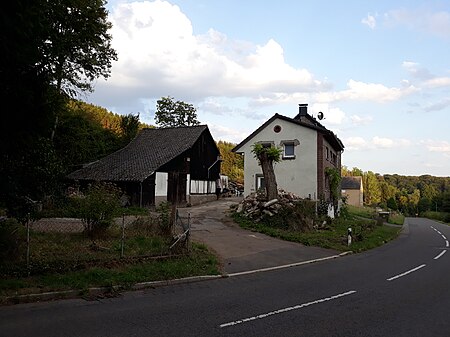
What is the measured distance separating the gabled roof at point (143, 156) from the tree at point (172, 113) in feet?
67.2

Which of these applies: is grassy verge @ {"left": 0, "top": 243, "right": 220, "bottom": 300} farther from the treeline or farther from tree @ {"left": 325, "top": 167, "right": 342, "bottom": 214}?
the treeline

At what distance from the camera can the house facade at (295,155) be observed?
31.0 m

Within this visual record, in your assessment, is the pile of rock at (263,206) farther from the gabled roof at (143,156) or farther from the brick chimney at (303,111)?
the brick chimney at (303,111)

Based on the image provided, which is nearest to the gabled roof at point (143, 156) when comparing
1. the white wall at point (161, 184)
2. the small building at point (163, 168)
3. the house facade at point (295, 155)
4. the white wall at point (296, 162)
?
the small building at point (163, 168)

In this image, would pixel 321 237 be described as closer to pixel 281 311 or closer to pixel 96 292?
pixel 281 311

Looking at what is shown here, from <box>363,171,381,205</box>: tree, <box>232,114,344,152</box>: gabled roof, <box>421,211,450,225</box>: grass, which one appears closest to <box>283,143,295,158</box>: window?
<box>232,114,344,152</box>: gabled roof

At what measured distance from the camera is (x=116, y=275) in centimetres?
1002

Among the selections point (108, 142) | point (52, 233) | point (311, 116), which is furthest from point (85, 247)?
point (108, 142)

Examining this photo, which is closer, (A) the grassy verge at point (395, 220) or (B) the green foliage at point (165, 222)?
(B) the green foliage at point (165, 222)

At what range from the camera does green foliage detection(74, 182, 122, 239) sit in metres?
13.3

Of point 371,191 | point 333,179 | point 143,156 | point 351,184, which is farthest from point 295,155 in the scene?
point 371,191

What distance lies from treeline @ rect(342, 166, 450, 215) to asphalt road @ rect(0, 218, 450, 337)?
8328 cm

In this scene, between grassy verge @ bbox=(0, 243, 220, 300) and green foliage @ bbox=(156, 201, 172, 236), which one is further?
green foliage @ bbox=(156, 201, 172, 236)

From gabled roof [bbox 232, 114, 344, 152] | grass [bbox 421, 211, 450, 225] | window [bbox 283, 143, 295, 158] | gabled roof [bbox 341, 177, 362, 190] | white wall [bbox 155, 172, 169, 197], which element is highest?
gabled roof [bbox 232, 114, 344, 152]
